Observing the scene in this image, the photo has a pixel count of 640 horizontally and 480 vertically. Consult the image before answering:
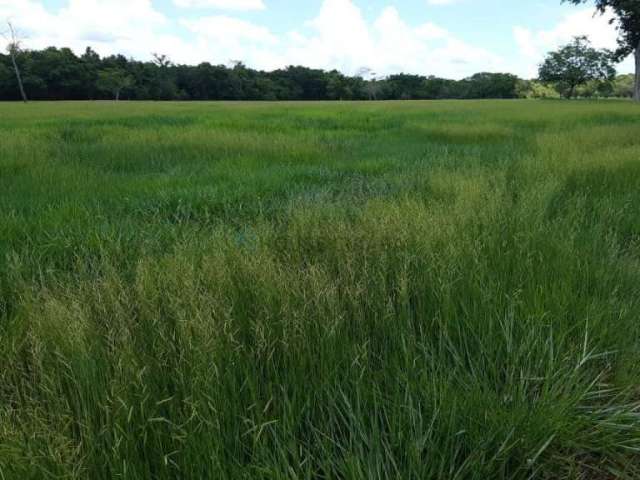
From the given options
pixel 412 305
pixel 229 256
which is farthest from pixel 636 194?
pixel 229 256

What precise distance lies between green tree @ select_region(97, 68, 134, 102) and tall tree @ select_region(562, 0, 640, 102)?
212ft

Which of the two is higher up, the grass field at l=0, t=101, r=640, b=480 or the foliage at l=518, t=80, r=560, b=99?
the foliage at l=518, t=80, r=560, b=99

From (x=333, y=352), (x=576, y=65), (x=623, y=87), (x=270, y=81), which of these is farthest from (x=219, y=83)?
(x=333, y=352)

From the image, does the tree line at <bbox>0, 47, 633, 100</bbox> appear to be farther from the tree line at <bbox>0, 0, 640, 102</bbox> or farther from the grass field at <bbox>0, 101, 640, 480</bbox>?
the grass field at <bbox>0, 101, 640, 480</bbox>

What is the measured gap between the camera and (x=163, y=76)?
81000 millimetres

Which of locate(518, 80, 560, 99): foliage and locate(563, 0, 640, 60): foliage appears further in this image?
locate(518, 80, 560, 99): foliage

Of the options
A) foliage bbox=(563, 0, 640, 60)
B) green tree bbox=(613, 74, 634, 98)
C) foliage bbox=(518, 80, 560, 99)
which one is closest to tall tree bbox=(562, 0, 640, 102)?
foliage bbox=(563, 0, 640, 60)

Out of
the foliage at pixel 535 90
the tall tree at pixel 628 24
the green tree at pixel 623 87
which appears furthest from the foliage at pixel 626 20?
the green tree at pixel 623 87

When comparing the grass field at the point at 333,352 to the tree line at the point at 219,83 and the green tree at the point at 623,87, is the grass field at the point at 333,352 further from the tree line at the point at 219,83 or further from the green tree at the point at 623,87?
the green tree at the point at 623,87

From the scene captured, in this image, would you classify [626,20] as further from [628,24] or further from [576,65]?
[576,65]

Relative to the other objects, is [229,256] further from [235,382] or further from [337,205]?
[337,205]

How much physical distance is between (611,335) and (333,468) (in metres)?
1.46

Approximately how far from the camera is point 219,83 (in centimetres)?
8300

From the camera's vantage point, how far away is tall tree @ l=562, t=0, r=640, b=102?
29.8 metres
